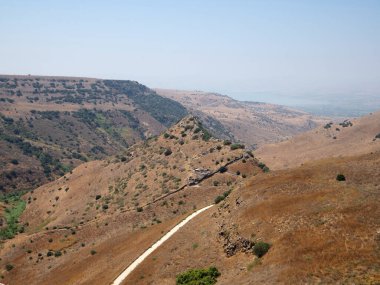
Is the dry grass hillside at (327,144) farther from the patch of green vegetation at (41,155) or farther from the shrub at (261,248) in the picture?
the shrub at (261,248)

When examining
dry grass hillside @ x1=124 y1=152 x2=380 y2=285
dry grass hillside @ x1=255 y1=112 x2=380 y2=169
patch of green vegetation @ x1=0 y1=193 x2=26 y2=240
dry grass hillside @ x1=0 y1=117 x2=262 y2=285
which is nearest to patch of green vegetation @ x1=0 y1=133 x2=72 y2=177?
patch of green vegetation @ x1=0 y1=193 x2=26 y2=240

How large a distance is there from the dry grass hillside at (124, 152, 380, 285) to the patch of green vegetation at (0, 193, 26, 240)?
4497 cm

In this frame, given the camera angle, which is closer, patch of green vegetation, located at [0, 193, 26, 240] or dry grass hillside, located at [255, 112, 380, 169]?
patch of green vegetation, located at [0, 193, 26, 240]

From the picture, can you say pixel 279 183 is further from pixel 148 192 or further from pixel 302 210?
pixel 148 192

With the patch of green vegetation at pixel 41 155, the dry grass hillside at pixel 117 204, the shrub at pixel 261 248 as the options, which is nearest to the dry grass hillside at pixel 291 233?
the shrub at pixel 261 248

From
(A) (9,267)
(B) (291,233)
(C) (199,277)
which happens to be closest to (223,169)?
(A) (9,267)

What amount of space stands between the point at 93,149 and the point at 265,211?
146 meters

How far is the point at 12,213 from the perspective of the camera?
296ft

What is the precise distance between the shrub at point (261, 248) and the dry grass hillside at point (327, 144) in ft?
319

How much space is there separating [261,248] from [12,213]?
7497 cm

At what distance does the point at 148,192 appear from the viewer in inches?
2835

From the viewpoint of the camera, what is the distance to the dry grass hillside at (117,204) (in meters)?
50.0

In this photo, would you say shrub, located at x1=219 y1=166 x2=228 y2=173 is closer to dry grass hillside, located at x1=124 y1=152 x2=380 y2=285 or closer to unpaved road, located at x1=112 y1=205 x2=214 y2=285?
unpaved road, located at x1=112 y1=205 x2=214 y2=285

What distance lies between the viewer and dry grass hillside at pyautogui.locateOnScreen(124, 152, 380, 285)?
2548 cm
